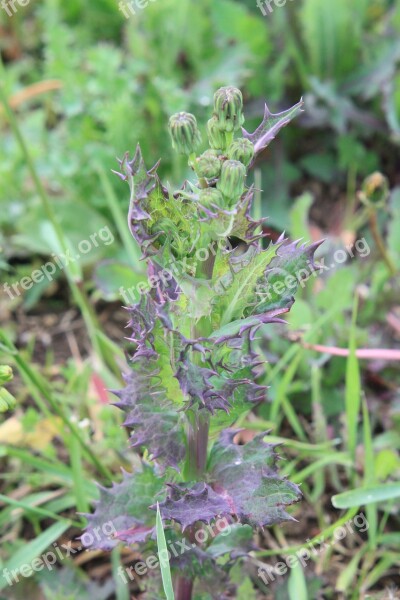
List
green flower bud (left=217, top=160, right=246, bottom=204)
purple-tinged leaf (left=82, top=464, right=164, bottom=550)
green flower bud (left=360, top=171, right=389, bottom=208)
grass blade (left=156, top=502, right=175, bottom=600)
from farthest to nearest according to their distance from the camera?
1. green flower bud (left=360, top=171, right=389, bottom=208)
2. purple-tinged leaf (left=82, top=464, right=164, bottom=550)
3. grass blade (left=156, top=502, right=175, bottom=600)
4. green flower bud (left=217, top=160, right=246, bottom=204)

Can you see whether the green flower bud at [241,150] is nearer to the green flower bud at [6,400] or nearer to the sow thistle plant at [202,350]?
the sow thistle plant at [202,350]

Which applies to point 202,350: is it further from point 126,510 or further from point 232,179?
point 126,510

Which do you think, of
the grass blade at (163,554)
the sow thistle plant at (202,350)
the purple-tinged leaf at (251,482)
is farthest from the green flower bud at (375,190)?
the grass blade at (163,554)

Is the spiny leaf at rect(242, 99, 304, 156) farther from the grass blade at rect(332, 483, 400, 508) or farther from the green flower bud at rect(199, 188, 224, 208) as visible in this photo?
the grass blade at rect(332, 483, 400, 508)

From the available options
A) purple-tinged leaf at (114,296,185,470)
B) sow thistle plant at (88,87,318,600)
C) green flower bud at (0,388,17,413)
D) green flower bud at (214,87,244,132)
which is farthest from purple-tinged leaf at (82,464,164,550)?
green flower bud at (214,87,244,132)

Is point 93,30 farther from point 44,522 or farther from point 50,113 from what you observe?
point 44,522

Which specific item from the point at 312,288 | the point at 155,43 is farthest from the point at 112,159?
the point at 312,288
